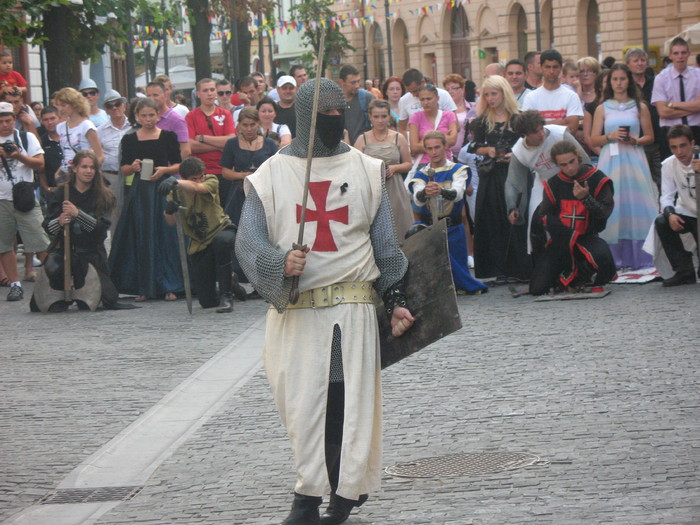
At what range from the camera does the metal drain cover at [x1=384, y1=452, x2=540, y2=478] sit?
6293 mm

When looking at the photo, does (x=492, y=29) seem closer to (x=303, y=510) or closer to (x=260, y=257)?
(x=260, y=257)

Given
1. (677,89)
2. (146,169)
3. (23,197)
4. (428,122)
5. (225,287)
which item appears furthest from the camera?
(23,197)

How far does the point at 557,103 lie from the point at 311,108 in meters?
8.92

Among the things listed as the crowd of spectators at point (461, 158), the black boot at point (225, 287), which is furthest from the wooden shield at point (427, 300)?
the black boot at point (225, 287)

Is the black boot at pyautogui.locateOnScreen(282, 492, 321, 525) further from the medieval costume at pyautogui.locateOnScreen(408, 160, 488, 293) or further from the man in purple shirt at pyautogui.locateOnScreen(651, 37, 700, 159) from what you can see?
the man in purple shirt at pyautogui.locateOnScreen(651, 37, 700, 159)

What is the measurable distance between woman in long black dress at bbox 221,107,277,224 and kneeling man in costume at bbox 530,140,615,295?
2932 mm

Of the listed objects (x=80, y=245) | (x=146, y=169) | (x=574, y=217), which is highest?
(x=146, y=169)

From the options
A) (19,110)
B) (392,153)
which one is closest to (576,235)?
(392,153)

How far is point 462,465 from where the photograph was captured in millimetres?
6418

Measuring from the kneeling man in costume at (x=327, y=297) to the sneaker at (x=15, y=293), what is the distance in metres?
8.88

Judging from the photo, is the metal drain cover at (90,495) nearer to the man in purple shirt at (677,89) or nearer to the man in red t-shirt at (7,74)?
the man in purple shirt at (677,89)

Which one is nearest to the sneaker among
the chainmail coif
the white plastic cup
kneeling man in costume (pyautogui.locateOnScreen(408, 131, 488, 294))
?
the white plastic cup

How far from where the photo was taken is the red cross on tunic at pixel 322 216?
5469 millimetres

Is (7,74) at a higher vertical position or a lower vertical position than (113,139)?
higher
